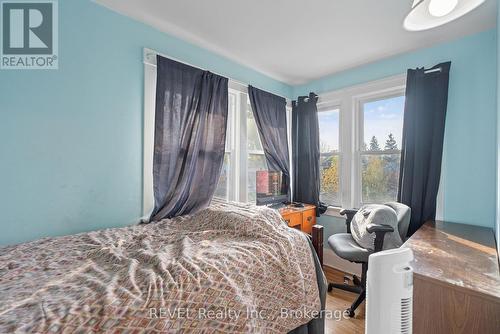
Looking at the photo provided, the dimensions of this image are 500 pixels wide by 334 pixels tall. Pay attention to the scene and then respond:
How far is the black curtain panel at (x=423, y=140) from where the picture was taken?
2.23 meters

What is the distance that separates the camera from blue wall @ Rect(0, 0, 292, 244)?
1.49 meters

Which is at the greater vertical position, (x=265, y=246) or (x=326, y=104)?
(x=326, y=104)

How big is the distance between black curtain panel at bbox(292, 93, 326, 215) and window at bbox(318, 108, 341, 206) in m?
0.14

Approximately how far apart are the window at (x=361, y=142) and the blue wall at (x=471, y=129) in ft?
1.52

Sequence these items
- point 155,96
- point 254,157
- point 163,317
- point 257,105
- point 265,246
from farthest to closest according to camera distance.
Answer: point 254,157 → point 257,105 → point 155,96 → point 265,246 → point 163,317

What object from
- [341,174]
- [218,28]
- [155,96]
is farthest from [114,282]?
[341,174]

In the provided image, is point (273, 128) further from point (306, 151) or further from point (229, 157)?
point (229, 157)

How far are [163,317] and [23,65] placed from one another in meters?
1.87

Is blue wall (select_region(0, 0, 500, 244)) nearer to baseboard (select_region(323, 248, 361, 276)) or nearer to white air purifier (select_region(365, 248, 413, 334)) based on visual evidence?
baseboard (select_region(323, 248, 361, 276))

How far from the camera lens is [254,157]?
310 centimetres

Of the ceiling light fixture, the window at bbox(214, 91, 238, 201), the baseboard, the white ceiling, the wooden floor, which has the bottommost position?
the wooden floor

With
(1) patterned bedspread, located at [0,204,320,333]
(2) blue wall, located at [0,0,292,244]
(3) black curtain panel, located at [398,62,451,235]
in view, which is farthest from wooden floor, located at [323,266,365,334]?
(2) blue wall, located at [0,0,292,244]

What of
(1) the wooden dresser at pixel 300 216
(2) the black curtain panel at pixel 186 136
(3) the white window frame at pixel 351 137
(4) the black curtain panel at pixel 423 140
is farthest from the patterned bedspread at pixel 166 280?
(3) the white window frame at pixel 351 137

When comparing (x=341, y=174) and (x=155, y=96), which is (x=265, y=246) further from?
(x=341, y=174)
